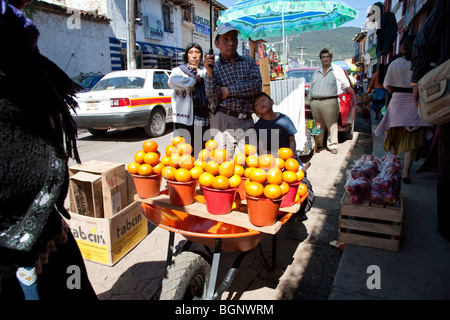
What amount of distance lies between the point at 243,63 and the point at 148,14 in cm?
1892

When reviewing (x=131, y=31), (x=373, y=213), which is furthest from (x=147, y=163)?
(x=131, y=31)

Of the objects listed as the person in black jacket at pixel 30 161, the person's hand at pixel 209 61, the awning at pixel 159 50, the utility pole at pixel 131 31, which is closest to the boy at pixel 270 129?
the person's hand at pixel 209 61

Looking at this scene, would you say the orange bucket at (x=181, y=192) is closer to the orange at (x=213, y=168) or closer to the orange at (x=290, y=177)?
the orange at (x=213, y=168)

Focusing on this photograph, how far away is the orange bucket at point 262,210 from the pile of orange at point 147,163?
775 mm

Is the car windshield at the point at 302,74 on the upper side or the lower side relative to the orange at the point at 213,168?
upper

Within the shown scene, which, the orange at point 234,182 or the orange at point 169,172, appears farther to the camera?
the orange at point 169,172

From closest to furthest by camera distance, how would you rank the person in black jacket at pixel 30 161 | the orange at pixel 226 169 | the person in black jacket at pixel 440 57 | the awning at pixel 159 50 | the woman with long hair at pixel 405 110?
the person in black jacket at pixel 30 161 < the orange at pixel 226 169 < the person in black jacket at pixel 440 57 < the woman with long hair at pixel 405 110 < the awning at pixel 159 50

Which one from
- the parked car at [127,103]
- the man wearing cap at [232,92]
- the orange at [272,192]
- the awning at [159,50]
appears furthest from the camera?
the awning at [159,50]

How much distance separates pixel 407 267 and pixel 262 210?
1.53 meters

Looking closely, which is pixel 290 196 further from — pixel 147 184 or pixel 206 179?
pixel 147 184

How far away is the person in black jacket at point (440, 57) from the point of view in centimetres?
244

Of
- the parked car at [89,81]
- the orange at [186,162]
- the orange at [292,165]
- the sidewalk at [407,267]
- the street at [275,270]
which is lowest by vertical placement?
the street at [275,270]

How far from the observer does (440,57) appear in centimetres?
262
